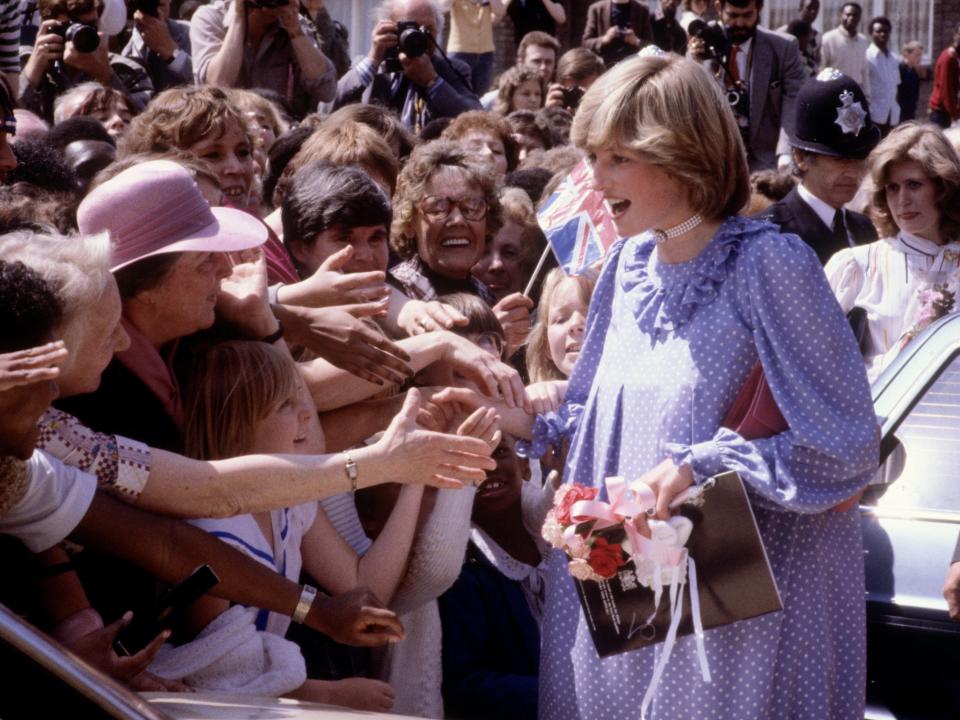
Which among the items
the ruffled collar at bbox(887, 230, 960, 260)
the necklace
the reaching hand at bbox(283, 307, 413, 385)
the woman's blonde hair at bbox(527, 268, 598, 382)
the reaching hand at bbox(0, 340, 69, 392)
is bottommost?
the ruffled collar at bbox(887, 230, 960, 260)

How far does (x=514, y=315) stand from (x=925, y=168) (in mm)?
2125

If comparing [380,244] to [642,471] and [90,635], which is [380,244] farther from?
[90,635]

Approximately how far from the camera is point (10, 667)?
191 cm

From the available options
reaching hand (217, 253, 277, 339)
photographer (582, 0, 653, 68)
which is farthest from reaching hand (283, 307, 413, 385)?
photographer (582, 0, 653, 68)

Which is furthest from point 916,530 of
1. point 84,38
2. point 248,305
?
point 84,38

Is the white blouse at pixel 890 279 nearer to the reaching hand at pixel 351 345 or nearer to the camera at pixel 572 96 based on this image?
the reaching hand at pixel 351 345

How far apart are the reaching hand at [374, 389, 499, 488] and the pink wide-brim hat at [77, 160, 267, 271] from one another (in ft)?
1.87

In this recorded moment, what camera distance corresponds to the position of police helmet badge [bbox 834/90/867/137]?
20.4 feet

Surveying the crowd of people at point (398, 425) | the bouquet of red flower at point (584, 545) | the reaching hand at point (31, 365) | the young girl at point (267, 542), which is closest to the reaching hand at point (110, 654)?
the crowd of people at point (398, 425)

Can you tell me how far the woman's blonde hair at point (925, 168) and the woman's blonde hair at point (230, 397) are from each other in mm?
3328

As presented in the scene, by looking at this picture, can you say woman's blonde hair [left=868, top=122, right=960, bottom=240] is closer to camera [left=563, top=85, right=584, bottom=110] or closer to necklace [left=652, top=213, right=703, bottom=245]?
necklace [left=652, top=213, right=703, bottom=245]

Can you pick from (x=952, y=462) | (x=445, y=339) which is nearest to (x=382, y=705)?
A: (x=445, y=339)

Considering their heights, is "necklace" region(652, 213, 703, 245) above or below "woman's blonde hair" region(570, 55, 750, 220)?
below

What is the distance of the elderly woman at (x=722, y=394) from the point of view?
3.04m
